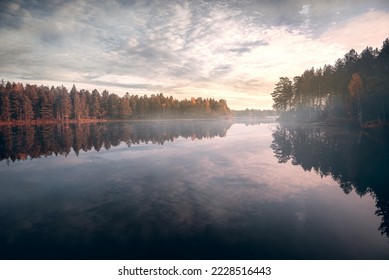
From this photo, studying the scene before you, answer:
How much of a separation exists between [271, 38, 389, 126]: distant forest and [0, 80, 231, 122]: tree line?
306 ft

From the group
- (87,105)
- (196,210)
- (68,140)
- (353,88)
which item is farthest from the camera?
(87,105)

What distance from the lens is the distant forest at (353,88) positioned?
4978 centimetres

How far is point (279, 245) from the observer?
7082 mm

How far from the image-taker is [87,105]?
421ft

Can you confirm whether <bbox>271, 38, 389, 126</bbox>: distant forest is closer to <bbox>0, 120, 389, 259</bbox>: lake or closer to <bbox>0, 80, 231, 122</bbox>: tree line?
<bbox>0, 120, 389, 259</bbox>: lake

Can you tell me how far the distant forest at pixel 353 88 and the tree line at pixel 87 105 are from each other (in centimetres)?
9337

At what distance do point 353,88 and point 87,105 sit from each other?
12271 cm

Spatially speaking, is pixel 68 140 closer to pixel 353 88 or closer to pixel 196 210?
pixel 196 210

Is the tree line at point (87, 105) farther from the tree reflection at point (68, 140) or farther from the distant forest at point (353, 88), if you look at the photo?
the distant forest at point (353, 88)

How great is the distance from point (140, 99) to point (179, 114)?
3032cm

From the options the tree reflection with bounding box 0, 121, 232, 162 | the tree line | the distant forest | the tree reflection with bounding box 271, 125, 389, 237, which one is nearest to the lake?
the tree reflection with bounding box 271, 125, 389, 237

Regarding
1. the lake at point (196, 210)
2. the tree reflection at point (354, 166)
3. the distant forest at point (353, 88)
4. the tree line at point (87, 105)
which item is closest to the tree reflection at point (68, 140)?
the lake at point (196, 210)

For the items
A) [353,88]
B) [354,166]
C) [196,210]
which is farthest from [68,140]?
[353,88]
